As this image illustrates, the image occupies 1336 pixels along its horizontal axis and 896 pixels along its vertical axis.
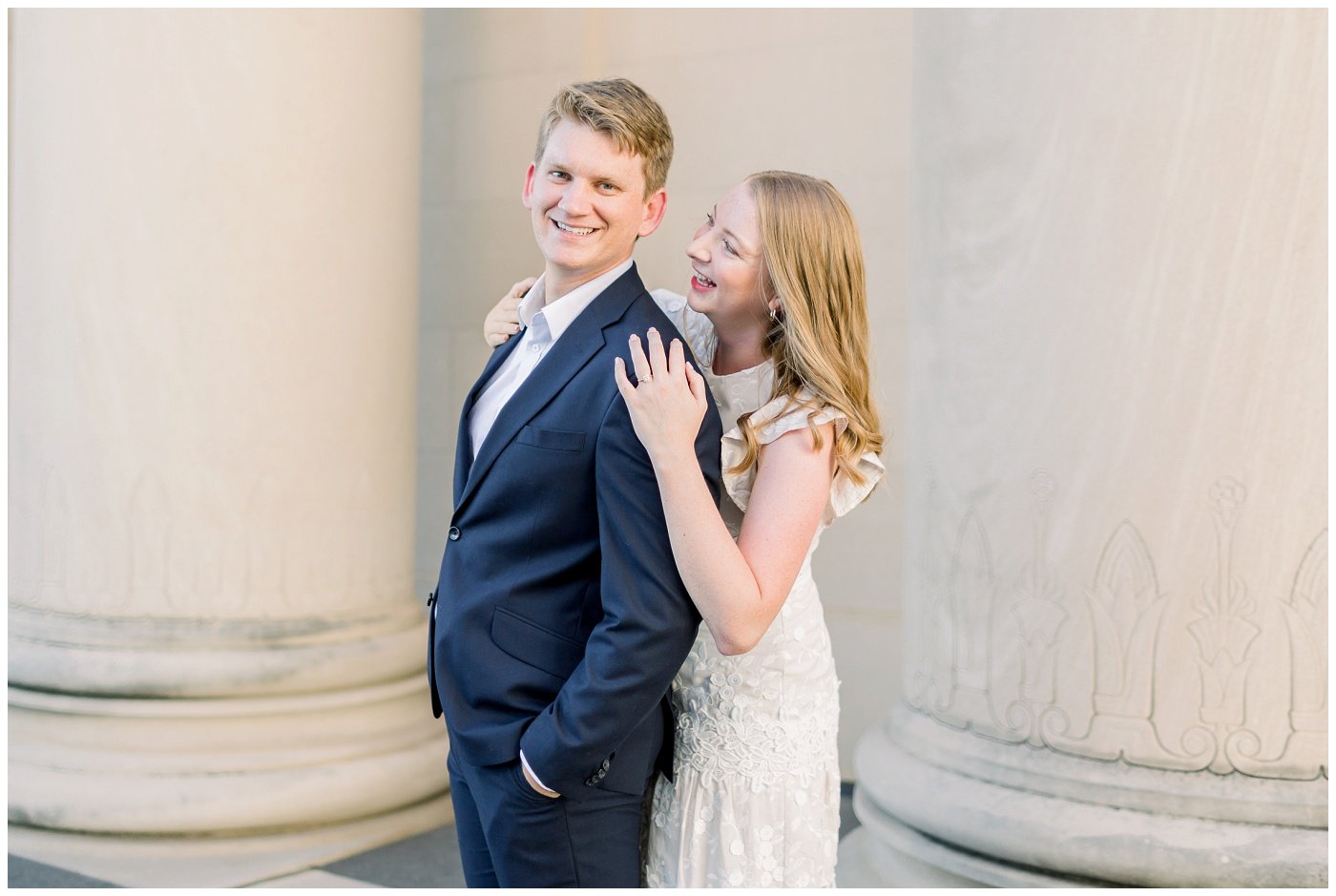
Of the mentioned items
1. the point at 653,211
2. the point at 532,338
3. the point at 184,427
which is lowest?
the point at 184,427

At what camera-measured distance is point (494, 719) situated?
1.92m

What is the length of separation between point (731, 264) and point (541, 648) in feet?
2.27

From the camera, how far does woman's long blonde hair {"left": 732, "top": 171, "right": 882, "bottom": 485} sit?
1.91 meters

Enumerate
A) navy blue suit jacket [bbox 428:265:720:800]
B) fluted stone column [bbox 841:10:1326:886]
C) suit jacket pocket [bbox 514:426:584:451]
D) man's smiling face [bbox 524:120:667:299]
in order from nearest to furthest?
1. navy blue suit jacket [bbox 428:265:720:800]
2. suit jacket pocket [bbox 514:426:584:451]
3. man's smiling face [bbox 524:120:667:299]
4. fluted stone column [bbox 841:10:1326:886]

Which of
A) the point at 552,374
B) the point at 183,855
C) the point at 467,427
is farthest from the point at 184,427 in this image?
the point at 552,374

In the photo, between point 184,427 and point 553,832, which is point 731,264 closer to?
point 553,832

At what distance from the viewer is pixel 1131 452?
2.70 metres

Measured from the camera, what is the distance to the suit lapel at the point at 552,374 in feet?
6.40

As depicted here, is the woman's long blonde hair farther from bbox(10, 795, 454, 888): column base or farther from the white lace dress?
bbox(10, 795, 454, 888): column base

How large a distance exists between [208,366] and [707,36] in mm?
2394

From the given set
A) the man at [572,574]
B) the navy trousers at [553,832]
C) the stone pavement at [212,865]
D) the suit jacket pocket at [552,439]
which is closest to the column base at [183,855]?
the stone pavement at [212,865]

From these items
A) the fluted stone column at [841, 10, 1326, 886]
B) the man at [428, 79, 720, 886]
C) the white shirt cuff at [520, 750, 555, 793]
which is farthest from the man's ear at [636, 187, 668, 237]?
the fluted stone column at [841, 10, 1326, 886]

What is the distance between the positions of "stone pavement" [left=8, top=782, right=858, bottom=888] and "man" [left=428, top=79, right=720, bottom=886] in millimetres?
1854

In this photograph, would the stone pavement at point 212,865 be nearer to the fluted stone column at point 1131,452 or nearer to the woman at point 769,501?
the fluted stone column at point 1131,452
